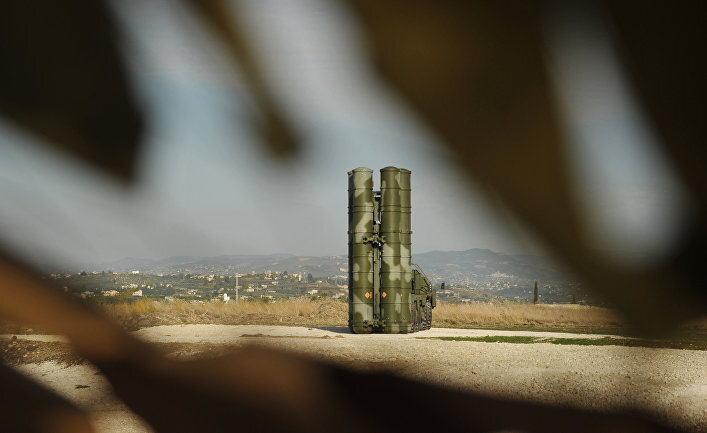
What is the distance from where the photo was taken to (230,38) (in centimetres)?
115

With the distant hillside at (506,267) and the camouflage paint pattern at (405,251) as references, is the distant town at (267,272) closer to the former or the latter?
the distant hillside at (506,267)

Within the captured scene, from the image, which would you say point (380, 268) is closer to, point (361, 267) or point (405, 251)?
point (361, 267)

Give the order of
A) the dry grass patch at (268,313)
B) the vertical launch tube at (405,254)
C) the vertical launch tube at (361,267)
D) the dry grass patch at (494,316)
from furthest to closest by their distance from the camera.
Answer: the dry grass patch at (494,316) < the dry grass patch at (268,313) < the vertical launch tube at (405,254) < the vertical launch tube at (361,267)

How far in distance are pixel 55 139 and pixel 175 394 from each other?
70cm

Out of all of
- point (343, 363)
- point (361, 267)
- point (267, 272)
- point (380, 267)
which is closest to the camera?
point (267, 272)

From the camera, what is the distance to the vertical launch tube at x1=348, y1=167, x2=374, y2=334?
19938 mm

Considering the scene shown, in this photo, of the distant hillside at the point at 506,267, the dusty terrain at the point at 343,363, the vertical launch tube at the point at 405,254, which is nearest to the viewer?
the distant hillside at the point at 506,267

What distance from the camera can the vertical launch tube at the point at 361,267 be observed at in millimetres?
19938

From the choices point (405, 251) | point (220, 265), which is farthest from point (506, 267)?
point (405, 251)

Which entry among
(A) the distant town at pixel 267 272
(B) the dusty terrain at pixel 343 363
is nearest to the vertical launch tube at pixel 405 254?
(B) the dusty terrain at pixel 343 363

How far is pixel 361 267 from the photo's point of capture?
20.4m

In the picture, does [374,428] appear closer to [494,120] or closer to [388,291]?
[494,120]

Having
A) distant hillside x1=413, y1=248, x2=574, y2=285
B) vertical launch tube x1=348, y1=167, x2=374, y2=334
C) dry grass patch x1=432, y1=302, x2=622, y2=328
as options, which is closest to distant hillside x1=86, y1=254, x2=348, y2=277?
distant hillside x1=413, y1=248, x2=574, y2=285

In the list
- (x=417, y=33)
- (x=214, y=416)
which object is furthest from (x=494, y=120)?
(x=214, y=416)
